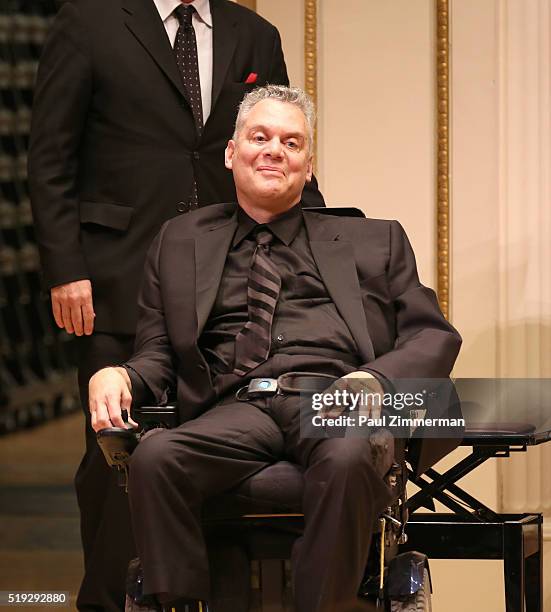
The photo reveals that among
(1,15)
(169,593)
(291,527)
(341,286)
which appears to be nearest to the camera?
(169,593)

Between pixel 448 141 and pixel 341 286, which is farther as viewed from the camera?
pixel 448 141

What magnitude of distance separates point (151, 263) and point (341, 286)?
446 millimetres

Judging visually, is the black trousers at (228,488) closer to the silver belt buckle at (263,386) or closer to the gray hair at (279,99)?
the silver belt buckle at (263,386)

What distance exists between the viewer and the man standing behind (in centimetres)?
341

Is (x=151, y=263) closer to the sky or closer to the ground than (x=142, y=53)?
closer to the ground

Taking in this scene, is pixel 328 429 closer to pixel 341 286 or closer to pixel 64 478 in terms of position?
pixel 341 286

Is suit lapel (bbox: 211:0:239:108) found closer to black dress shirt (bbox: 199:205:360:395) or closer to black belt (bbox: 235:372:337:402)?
black dress shirt (bbox: 199:205:360:395)

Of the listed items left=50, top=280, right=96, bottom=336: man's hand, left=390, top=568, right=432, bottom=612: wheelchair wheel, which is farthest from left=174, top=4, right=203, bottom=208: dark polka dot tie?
left=390, top=568, right=432, bottom=612: wheelchair wheel

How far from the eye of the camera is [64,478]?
5.31 metres

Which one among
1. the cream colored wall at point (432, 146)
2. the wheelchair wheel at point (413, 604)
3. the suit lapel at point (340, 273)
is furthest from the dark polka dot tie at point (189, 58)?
the wheelchair wheel at point (413, 604)

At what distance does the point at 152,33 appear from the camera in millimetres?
3504

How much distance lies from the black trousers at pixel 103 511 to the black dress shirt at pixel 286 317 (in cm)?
56

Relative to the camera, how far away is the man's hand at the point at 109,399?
270 centimetres

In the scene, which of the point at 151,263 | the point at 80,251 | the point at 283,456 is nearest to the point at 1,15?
the point at 80,251
